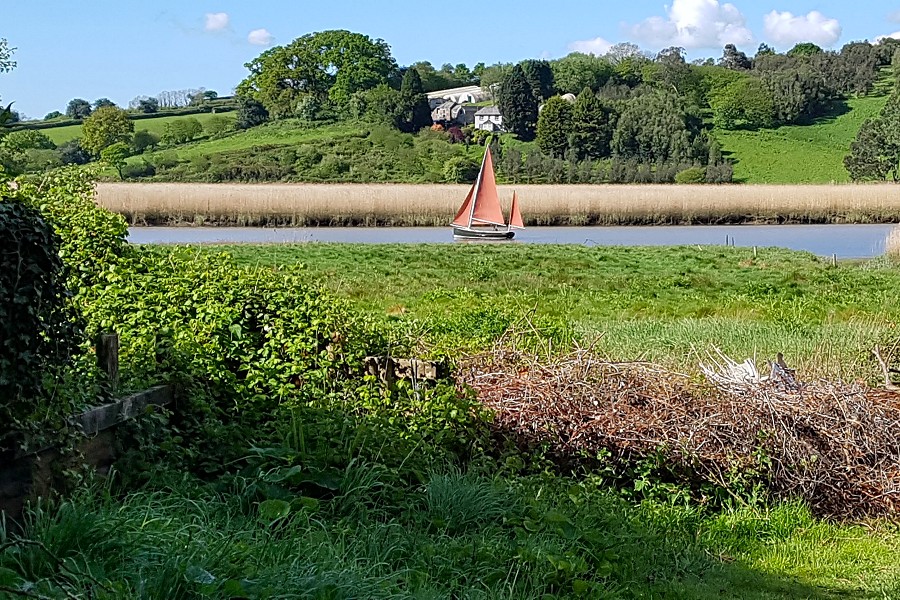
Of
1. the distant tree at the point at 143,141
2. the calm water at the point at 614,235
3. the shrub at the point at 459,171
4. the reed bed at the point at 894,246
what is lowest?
the calm water at the point at 614,235

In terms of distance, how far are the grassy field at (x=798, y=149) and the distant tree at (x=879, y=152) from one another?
1.48m

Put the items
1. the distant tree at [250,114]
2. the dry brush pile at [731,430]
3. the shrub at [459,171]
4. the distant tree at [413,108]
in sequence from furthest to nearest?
the distant tree at [250,114], the distant tree at [413,108], the shrub at [459,171], the dry brush pile at [731,430]

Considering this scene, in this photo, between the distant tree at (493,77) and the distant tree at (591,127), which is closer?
the distant tree at (591,127)

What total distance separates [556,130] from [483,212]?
44932mm

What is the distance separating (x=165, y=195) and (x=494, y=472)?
43776 millimetres

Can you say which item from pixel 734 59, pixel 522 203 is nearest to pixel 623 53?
pixel 734 59

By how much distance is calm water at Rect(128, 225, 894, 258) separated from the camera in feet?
120

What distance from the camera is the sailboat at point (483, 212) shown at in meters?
39.6

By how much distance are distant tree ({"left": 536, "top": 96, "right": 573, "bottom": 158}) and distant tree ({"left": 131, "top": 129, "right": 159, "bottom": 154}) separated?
31.1 m

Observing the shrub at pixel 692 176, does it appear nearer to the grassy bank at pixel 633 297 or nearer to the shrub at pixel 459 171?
the shrub at pixel 459 171

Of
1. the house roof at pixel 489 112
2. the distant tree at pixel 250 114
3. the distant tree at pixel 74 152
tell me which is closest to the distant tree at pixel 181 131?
the distant tree at pixel 250 114

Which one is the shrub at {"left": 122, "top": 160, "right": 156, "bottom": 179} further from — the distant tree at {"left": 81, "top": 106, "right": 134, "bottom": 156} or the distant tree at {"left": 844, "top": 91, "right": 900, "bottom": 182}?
the distant tree at {"left": 844, "top": 91, "right": 900, "bottom": 182}

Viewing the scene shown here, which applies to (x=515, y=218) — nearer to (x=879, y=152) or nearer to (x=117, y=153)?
(x=879, y=152)

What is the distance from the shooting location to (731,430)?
305 inches
